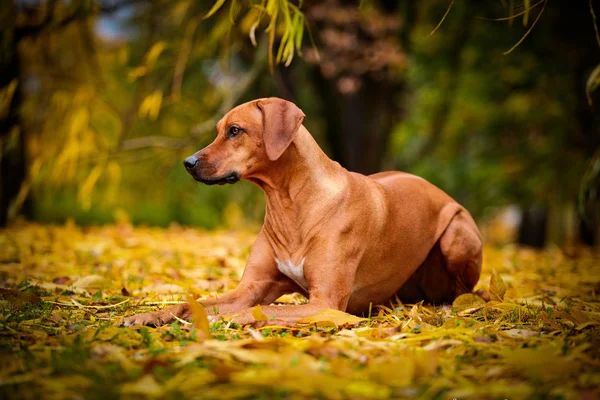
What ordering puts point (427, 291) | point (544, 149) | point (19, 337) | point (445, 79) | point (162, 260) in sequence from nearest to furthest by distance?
point (19, 337)
point (427, 291)
point (162, 260)
point (544, 149)
point (445, 79)

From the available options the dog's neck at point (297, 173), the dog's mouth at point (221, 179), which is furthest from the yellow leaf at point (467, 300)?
the dog's mouth at point (221, 179)

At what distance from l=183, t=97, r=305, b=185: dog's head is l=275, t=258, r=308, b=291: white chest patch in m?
0.53

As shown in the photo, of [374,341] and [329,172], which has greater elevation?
[329,172]

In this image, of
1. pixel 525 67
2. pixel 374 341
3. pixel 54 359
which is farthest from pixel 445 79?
pixel 54 359

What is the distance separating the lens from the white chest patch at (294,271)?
3.39 meters

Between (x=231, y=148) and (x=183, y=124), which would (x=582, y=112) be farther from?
(x=231, y=148)

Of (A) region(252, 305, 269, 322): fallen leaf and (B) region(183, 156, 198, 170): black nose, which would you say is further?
(B) region(183, 156, 198, 170): black nose

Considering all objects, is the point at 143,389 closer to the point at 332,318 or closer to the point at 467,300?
the point at 332,318

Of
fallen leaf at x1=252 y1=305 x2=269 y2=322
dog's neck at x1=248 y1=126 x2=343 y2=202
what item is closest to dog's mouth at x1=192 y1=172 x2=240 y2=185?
dog's neck at x1=248 y1=126 x2=343 y2=202

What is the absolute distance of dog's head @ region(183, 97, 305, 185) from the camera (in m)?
3.28

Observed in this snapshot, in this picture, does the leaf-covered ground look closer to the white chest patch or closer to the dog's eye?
the white chest patch

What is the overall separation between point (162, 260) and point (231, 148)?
2543mm

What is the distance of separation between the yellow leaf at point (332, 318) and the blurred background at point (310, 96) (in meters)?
3.88

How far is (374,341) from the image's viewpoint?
2621 millimetres
